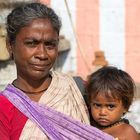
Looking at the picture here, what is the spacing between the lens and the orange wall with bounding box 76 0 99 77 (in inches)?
275

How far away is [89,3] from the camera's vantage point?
698 cm

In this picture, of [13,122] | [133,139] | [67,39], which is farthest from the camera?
[67,39]

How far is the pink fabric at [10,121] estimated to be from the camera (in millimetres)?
2945

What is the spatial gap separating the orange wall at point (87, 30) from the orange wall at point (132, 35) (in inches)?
14.6

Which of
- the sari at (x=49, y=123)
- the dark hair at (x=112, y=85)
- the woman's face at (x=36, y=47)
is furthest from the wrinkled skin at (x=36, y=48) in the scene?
the dark hair at (x=112, y=85)

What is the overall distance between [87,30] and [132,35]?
542mm

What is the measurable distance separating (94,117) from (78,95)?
209 millimetres

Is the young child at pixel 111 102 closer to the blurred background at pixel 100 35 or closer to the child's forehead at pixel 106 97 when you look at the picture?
the child's forehead at pixel 106 97

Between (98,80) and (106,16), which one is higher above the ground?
(98,80)

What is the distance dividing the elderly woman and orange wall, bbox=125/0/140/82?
398cm

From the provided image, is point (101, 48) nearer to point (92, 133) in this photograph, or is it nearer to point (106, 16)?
point (106, 16)

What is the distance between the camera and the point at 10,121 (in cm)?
297

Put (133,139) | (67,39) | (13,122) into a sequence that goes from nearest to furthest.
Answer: (13,122), (133,139), (67,39)

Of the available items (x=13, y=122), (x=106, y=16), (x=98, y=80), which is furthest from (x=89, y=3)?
(x=13, y=122)
